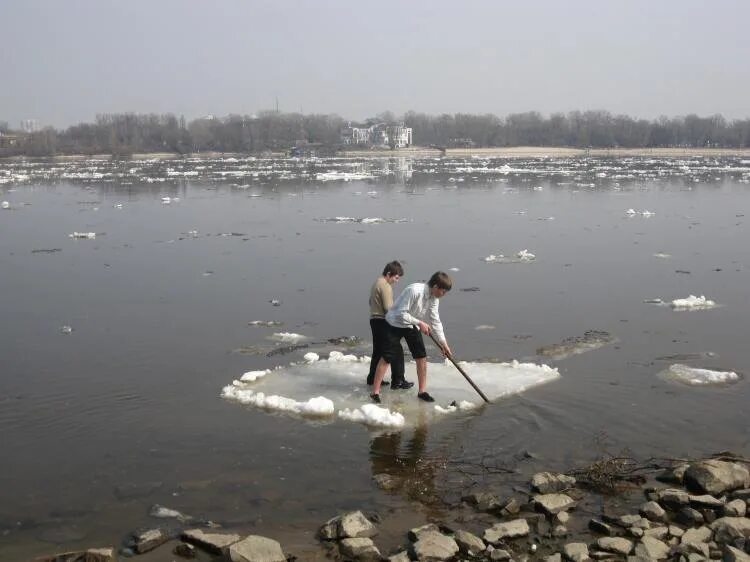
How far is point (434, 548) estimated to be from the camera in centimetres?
529

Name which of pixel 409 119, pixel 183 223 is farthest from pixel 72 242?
pixel 409 119

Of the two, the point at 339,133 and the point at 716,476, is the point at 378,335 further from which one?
the point at 339,133

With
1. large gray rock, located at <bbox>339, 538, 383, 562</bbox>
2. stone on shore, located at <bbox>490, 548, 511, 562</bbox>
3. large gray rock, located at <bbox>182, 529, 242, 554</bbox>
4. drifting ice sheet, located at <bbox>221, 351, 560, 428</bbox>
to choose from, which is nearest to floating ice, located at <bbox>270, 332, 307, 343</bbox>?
drifting ice sheet, located at <bbox>221, 351, 560, 428</bbox>

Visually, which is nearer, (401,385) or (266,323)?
(401,385)

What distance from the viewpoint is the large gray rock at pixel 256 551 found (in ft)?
17.1

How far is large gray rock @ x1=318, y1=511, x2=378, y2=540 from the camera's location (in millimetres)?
5590

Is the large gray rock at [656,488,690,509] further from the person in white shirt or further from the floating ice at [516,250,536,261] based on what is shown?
the floating ice at [516,250,536,261]

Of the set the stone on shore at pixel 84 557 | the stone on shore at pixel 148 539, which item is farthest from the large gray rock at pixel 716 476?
the stone on shore at pixel 84 557

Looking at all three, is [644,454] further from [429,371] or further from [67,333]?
[67,333]

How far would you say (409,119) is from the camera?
641 feet

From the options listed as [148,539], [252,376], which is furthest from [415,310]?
[148,539]

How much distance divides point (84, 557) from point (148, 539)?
0.43 meters

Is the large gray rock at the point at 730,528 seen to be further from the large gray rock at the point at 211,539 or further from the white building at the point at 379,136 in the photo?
the white building at the point at 379,136

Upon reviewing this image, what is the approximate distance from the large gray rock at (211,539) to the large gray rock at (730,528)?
3.34 metres
